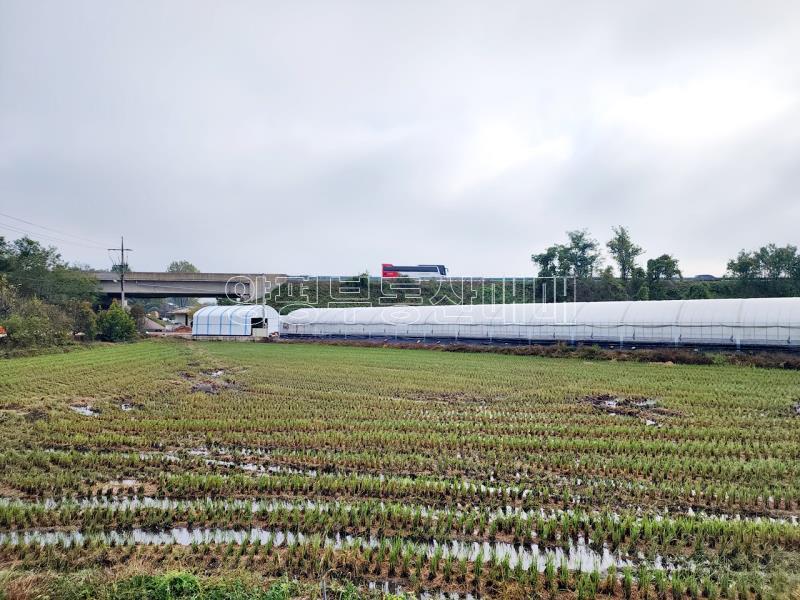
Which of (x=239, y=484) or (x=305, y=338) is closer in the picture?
(x=239, y=484)

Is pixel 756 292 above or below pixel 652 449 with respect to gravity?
above

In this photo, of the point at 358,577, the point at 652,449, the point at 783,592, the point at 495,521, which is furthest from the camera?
the point at 652,449

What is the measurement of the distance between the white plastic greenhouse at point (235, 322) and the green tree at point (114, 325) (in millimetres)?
8338

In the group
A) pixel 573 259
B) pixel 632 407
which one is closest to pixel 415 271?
pixel 573 259

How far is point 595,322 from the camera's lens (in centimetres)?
3659

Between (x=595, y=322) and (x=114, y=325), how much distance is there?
41.6 m

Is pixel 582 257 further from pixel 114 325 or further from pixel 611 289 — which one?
pixel 114 325

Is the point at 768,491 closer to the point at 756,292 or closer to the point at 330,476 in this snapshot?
the point at 330,476

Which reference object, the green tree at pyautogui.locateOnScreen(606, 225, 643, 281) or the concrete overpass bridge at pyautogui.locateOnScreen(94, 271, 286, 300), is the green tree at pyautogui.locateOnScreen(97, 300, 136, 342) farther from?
the green tree at pyautogui.locateOnScreen(606, 225, 643, 281)

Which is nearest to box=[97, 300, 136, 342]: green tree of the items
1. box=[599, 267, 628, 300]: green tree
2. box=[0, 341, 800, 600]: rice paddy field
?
box=[0, 341, 800, 600]: rice paddy field

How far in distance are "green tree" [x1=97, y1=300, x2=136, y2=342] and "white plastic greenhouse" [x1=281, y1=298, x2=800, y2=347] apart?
55.0ft

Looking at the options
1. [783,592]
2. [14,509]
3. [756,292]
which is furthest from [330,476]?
[756,292]

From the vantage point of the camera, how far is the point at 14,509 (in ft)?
26.1

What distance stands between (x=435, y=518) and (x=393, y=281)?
71.5m
